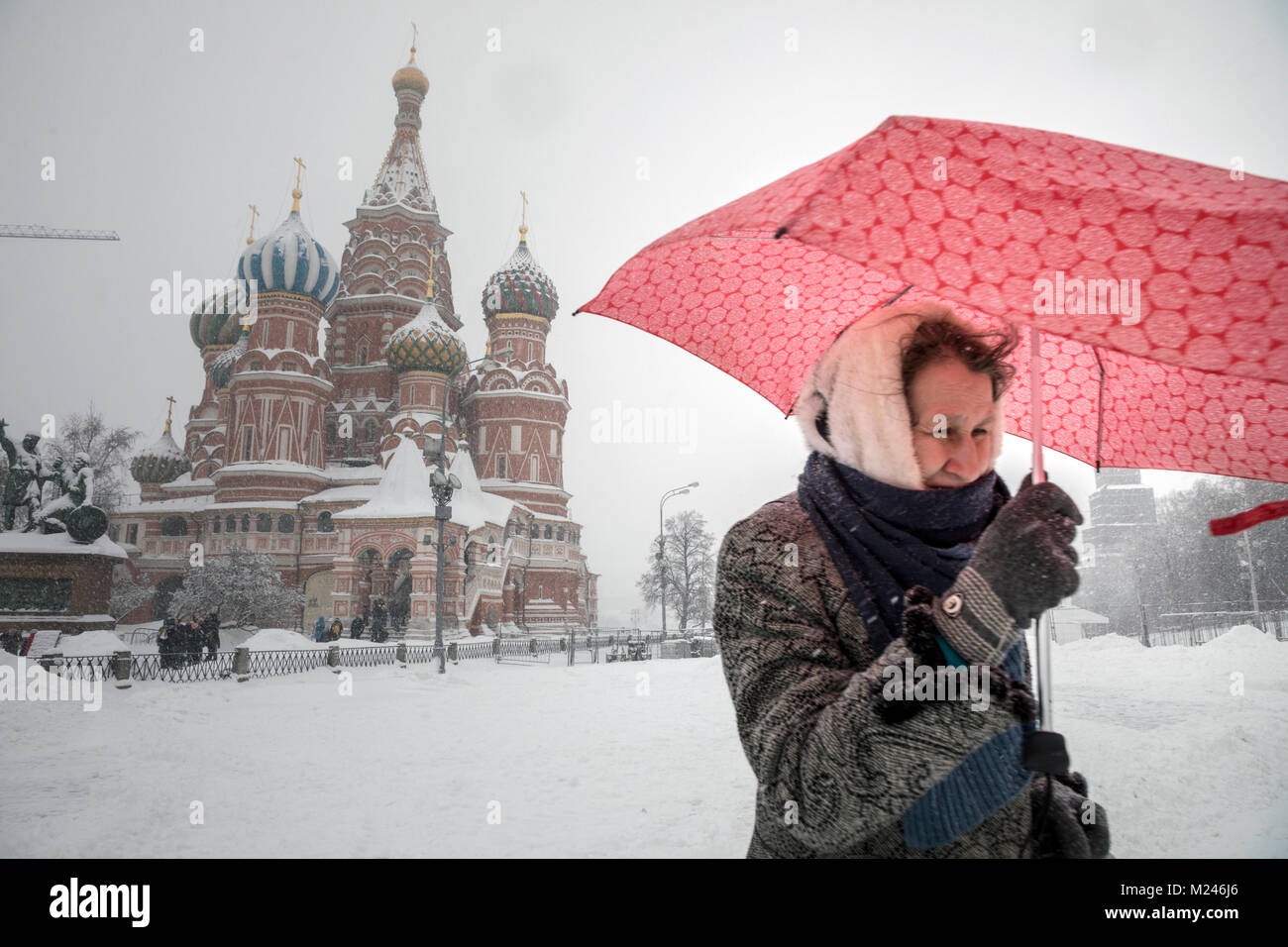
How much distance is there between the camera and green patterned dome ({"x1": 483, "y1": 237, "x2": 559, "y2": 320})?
110 feet

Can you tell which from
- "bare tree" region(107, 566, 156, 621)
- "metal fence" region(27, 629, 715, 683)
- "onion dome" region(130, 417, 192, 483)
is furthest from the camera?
"onion dome" region(130, 417, 192, 483)

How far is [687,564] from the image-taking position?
29.1m

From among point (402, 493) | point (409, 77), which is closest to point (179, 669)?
point (402, 493)

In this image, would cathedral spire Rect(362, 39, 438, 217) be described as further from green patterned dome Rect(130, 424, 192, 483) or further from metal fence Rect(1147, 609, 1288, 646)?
metal fence Rect(1147, 609, 1288, 646)

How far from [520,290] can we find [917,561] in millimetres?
34315

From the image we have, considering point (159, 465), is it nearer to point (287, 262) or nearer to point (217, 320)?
point (217, 320)

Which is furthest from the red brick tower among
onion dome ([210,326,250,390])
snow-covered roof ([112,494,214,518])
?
snow-covered roof ([112,494,214,518])

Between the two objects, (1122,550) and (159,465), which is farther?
(159,465)

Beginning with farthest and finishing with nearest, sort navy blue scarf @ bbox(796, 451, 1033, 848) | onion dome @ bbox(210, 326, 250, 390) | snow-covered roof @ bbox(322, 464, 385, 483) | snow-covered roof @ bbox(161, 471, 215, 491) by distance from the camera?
onion dome @ bbox(210, 326, 250, 390) < snow-covered roof @ bbox(161, 471, 215, 491) < snow-covered roof @ bbox(322, 464, 385, 483) < navy blue scarf @ bbox(796, 451, 1033, 848)

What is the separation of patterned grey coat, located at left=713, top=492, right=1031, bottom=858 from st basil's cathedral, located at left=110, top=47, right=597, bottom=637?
23641 mm

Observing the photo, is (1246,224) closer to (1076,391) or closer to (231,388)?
(1076,391)
